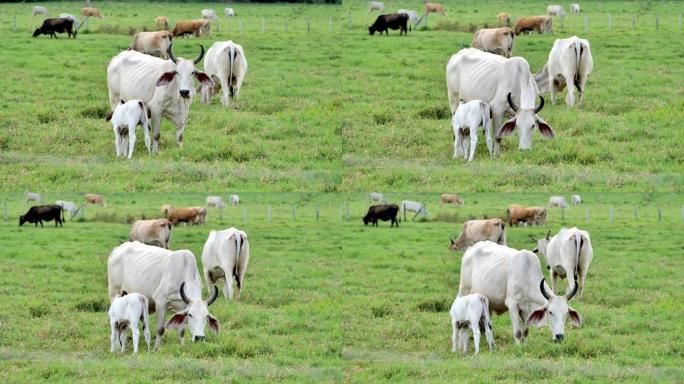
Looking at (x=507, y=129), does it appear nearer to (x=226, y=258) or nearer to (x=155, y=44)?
(x=226, y=258)

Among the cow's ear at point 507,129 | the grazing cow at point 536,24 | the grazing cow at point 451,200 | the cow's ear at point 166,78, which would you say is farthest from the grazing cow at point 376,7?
the cow's ear at point 507,129

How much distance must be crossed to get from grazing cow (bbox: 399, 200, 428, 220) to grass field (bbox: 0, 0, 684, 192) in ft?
16.6

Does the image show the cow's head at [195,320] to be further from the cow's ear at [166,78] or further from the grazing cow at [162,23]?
the grazing cow at [162,23]

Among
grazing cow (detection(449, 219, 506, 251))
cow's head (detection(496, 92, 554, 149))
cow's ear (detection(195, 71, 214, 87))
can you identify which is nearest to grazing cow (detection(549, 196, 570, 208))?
grazing cow (detection(449, 219, 506, 251))

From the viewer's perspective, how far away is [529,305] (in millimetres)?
18266

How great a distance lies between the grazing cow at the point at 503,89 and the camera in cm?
2142

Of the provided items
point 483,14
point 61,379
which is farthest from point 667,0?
point 61,379

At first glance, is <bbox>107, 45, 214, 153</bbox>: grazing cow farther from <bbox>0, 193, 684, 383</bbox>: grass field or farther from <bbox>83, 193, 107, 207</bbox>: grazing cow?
<bbox>83, 193, 107, 207</bbox>: grazing cow

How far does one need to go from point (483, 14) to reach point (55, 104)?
Result: 21.5 metres

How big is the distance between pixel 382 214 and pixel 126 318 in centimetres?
1795

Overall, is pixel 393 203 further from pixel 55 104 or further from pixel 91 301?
pixel 91 301

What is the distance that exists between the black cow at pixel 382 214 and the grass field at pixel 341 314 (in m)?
1.57

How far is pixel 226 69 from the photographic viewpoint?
26375 mm

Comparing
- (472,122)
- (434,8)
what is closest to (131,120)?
(472,122)
